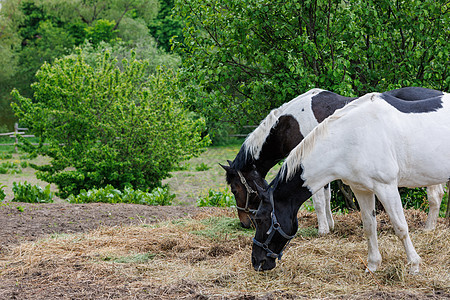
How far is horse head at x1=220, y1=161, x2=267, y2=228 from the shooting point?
18.5 feet

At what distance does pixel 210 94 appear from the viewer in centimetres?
709

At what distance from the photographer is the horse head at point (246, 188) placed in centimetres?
563

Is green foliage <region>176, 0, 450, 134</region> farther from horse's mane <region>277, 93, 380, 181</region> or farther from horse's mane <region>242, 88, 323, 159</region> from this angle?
horse's mane <region>277, 93, 380, 181</region>

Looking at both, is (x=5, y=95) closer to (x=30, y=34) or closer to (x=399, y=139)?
(x=30, y=34)

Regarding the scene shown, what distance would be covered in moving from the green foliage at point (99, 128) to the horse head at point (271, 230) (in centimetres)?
575

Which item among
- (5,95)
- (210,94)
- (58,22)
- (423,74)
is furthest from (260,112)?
(58,22)

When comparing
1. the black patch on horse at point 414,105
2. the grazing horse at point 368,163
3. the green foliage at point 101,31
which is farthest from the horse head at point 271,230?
the green foliage at point 101,31

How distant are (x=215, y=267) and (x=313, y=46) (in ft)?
10.1

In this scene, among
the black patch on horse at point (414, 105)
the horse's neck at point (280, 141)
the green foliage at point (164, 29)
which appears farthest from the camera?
the green foliage at point (164, 29)

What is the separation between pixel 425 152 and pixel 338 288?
53.2 inches

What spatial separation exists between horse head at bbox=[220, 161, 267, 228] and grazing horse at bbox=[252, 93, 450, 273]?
5.05ft

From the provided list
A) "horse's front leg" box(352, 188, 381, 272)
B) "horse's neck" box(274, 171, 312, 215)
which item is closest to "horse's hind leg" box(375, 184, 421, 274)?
"horse's front leg" box(352, 188, 381, 272)

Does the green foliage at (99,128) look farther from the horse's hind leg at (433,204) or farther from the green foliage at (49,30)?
the green foliage at (49,30)

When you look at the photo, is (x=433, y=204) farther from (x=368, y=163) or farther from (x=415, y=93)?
(x=368, y=163)
